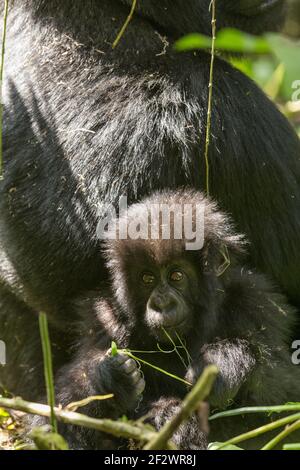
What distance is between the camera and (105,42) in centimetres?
335

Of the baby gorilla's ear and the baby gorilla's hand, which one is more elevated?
the baby gorilla's ear

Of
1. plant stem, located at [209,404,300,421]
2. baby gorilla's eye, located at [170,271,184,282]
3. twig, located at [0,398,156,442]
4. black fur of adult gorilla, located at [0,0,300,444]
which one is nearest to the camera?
twig, located at [0,398,156,442]

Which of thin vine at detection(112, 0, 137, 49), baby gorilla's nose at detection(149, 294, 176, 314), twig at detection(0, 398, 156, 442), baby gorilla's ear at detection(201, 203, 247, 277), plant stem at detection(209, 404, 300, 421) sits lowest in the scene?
plant stem at detection(209, 404, 300, 421)

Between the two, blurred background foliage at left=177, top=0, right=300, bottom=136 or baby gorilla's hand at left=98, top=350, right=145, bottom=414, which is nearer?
blurred background foliage at left=177, top=0, right=300, bottom=136

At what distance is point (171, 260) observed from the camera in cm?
294

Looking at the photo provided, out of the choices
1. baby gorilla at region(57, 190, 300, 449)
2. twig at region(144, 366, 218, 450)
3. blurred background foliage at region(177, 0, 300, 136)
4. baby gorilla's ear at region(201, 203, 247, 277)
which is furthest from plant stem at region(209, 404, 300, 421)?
blurred background foliage at region(177, 0, 300, 136)

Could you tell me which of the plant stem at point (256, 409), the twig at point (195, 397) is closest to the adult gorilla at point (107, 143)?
the plant stem at point (256, 409)

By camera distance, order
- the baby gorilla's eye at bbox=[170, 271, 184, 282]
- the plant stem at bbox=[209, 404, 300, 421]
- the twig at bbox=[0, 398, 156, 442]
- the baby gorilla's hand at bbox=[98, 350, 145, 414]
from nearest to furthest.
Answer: the twig at bbox=[0, 398, 156, 442] → the plant stem at bbox=[209, 404, 300, 421] → the baby gorilla's hand at bbox=[98, 350, 145, 414] → the baby gorilla's eye at bbox=[170, 271, 184, 282]

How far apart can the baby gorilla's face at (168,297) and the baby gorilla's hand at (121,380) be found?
0.14 m

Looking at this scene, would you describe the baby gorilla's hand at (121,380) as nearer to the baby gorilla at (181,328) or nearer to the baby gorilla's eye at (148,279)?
the baby gorilla at (181,328)

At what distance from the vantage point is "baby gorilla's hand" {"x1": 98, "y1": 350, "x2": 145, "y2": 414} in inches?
112

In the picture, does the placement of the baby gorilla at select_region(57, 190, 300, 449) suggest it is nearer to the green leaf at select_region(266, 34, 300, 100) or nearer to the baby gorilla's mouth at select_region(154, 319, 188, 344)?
the baby gorilla's mouth at select_region(154, 319, 188, 344)
